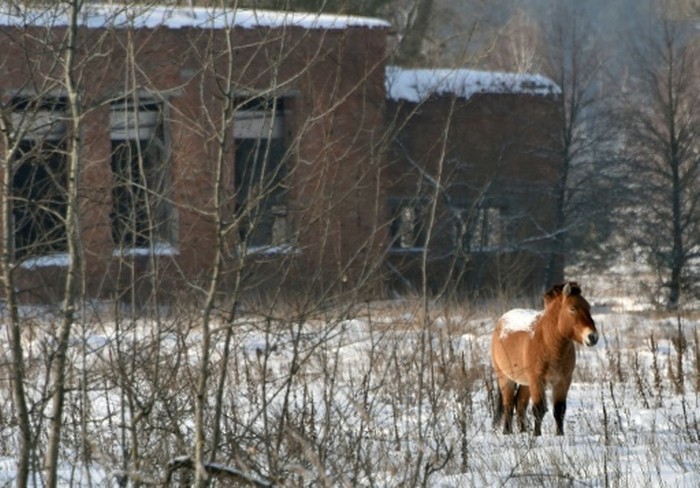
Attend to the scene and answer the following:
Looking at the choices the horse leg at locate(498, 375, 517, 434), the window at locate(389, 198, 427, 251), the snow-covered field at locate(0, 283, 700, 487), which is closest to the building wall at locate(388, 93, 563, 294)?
the window at locate(389, 198, 427, 251)

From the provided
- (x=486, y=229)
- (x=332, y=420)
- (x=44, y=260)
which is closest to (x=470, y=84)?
(x=486, y=229)

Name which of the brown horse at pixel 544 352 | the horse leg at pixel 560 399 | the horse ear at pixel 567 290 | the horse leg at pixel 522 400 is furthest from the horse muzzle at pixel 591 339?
the horse leg at pixel 522 400

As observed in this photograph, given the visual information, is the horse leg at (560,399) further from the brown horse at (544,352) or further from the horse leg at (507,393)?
the horse leg at (507,393)

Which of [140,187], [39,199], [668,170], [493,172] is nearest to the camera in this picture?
[140,187]

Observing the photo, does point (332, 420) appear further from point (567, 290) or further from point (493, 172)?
point (493, 172)

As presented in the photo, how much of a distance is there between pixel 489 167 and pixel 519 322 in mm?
19654

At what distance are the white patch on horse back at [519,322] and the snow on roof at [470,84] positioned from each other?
1643 cm

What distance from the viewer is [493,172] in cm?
2933

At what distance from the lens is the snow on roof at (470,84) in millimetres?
28047

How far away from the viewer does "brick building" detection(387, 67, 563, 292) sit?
2866 cm

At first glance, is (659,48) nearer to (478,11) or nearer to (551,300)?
(478,11)

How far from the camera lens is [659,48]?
3316 cm

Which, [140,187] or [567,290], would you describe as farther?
[567,290]

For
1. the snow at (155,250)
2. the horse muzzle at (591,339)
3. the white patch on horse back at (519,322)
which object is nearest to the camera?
the snow at (155,250)
